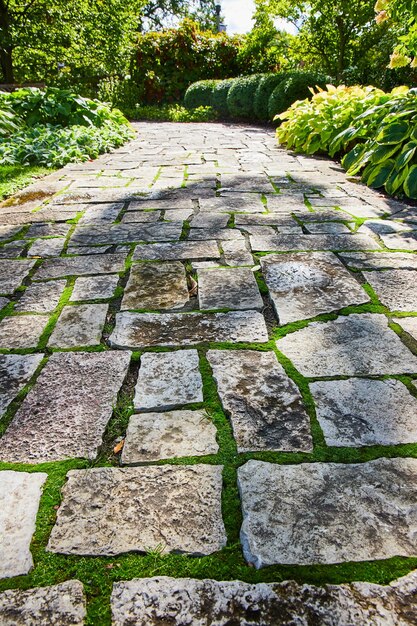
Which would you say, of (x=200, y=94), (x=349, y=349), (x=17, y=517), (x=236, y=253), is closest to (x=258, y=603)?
(x=17, y=517)

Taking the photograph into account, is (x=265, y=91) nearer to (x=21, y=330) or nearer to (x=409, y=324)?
(x=409, y=324)

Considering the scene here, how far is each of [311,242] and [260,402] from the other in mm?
1557

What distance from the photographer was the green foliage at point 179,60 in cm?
1402

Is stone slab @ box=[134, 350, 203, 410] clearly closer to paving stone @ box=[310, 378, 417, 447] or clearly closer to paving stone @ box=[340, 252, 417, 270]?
paving stone @ box=[310, 378, 417, 447]

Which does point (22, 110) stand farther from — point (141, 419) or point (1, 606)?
point (1, 606)

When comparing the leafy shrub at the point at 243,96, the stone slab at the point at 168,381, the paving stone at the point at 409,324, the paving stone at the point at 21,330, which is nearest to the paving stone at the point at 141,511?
the stone slab at the point at 168,381

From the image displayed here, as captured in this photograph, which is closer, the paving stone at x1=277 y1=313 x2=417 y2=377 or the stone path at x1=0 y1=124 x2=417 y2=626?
the stone path at x1=0 y1=124 x2=417 y2=626

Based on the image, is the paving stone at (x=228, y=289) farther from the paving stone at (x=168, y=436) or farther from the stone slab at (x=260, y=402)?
the paving stone at (x=168, y=436)

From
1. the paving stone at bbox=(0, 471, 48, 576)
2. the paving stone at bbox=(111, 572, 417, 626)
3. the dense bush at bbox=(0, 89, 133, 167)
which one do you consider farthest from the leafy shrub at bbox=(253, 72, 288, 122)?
the paving stone at bbox=(111, 572, 417, 626)

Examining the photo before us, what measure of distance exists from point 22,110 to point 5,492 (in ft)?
22.2

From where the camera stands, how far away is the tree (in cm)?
911

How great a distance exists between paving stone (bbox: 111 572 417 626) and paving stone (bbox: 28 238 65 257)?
216 centimetres

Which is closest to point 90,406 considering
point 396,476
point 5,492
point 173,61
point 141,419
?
point 141,419

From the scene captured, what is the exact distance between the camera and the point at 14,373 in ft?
5.27
